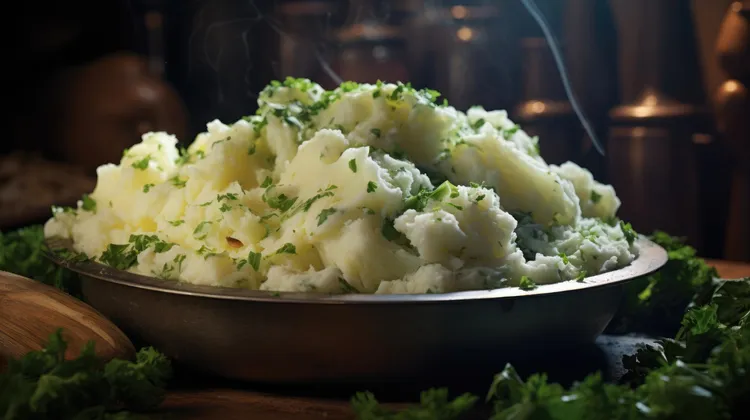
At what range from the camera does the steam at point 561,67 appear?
424 cm

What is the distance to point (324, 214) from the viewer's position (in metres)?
1.94

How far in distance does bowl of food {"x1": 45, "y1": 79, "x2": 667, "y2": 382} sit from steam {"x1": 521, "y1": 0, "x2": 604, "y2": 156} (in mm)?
1851

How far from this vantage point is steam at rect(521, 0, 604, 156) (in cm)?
424

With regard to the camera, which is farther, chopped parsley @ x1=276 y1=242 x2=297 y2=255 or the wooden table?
chopped parsley @ x1=276 y1=242 x2=297 y2=255

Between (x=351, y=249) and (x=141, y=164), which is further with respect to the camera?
(x=141, y=164)

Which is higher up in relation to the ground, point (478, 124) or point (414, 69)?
point (478, 124)

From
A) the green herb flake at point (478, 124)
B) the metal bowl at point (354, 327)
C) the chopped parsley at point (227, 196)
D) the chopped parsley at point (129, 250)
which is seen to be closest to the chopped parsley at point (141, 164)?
the chopped parsley at point (129, 250)

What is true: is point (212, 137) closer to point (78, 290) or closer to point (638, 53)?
point (78, 290)

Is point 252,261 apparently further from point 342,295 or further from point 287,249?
Answer: point 342,295

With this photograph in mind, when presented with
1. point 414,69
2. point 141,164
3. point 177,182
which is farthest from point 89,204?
point 414,69

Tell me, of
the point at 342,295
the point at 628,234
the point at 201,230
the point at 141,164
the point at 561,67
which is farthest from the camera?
the point at 561,67

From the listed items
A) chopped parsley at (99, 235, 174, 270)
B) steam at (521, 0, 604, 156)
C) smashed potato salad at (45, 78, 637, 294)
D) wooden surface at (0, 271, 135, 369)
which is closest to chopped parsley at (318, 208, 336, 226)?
smashed potato salad at (45, 78, 637, 294)

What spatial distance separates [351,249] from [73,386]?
608mm

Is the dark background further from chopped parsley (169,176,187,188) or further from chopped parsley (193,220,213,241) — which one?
chopped parsley (193,220,213,241)
